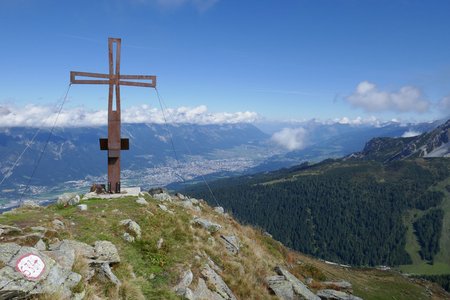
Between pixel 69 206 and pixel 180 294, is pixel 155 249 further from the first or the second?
pixel 69 206

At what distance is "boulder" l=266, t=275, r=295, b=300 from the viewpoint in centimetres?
2038

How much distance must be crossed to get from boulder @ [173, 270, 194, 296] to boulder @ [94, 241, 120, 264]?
2.85 meters

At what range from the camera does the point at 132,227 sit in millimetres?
19531

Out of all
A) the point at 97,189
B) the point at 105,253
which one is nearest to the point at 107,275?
the point at 105,253

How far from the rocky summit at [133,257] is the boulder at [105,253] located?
0.04 m

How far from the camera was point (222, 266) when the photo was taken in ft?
66.0

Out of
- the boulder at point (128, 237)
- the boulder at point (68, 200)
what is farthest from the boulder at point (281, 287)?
the boulder at point (68, 200)

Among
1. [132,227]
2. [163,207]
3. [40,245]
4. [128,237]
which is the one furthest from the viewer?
[163,207]

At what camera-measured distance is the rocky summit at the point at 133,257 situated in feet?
37.0

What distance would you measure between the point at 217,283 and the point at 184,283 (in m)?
2.21

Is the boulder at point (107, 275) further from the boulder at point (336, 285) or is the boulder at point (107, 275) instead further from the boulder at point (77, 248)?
the boulder at point (336, 285)

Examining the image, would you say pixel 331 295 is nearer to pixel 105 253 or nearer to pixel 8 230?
pixel 105 253

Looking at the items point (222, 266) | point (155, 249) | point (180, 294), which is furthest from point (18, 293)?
point (222, 266)

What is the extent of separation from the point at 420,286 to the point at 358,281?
17.1 m
